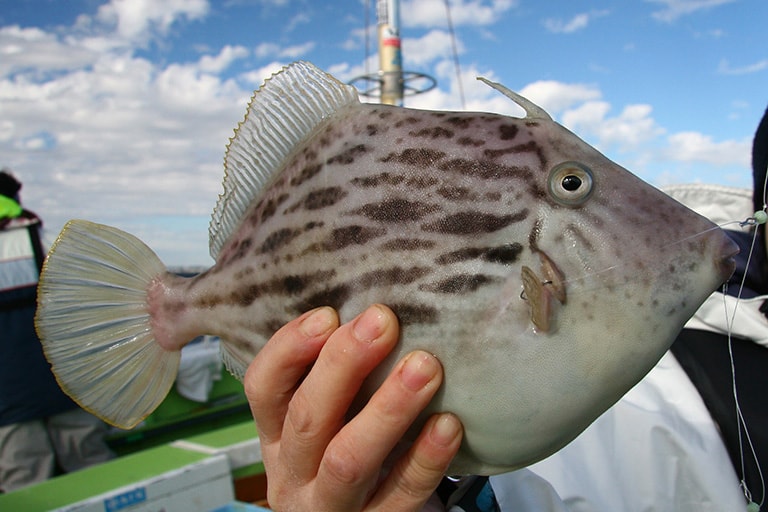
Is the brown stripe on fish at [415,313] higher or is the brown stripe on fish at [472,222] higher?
the brown stripe on fish at [472,222]

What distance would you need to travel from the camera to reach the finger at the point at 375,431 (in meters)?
1.05

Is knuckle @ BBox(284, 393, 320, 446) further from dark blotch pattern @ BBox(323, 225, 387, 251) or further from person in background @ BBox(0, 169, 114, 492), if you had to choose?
person in background @ BBox(0, 169, 114, 492)

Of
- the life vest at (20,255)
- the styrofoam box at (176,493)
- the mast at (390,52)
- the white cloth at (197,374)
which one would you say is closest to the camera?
the styrofoam box at (176,493)

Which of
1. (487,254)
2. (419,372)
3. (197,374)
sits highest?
(487,254)

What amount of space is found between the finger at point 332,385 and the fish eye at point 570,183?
37cm

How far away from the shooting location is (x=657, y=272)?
1.02 metres

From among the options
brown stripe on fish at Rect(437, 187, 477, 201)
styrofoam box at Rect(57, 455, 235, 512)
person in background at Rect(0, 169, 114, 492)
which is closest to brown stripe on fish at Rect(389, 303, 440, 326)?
brown stripe on fish at Rect(437, 187, 477, 201)

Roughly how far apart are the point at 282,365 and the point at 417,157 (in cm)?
53

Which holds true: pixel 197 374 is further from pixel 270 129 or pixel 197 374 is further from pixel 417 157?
pixel 417 157

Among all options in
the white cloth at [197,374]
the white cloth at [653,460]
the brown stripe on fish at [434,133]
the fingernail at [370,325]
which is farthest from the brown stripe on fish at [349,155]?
the white cloth at [197,374]

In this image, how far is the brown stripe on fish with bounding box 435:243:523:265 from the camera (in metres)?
1.03

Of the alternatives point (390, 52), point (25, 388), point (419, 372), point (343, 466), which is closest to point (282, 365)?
point (343, 466)

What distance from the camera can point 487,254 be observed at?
3.41 ft

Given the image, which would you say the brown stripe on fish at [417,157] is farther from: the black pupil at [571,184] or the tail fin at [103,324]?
the tail fin at [103,324]
